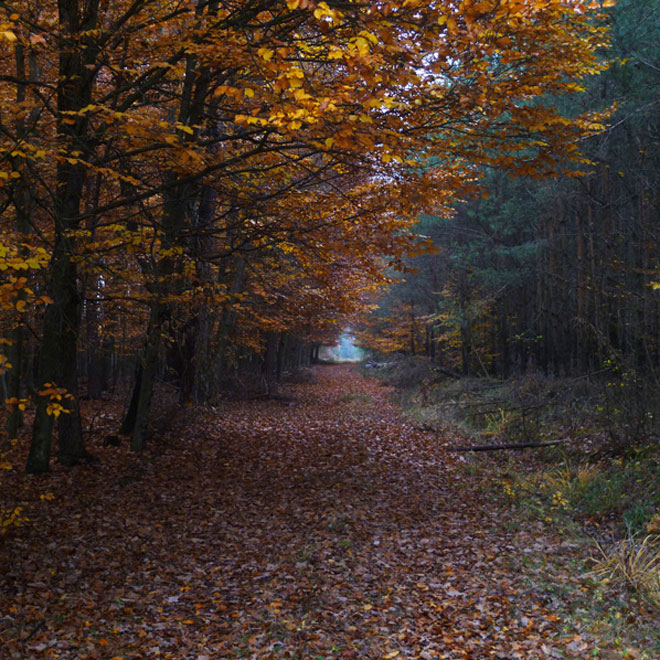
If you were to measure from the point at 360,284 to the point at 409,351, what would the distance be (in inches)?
909

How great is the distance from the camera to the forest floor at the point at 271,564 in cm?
477

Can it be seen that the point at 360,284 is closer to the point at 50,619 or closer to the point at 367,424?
the point at 367,424

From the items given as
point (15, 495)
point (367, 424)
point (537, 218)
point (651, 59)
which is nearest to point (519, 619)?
point (15, 495)

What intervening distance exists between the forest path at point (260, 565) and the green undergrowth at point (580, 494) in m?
0.39

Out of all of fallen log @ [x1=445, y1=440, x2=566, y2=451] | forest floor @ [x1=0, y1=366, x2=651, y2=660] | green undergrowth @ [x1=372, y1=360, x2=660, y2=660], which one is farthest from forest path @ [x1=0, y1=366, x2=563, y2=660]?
fallen log @ [x1=445, y1=440, x2=566, y2=451]

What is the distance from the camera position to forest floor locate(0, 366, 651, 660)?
4.77 m

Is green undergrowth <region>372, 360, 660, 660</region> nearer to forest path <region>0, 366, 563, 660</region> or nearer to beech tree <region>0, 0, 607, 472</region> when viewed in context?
forest path <region>0, 366, 563, 660</region>

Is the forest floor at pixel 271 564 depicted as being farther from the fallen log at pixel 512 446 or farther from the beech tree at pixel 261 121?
the beech tree at pixel 261 121

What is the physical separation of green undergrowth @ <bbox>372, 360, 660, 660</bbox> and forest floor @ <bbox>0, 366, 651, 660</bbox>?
0.11m

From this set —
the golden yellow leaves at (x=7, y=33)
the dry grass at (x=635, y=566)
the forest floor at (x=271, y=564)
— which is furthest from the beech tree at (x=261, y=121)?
the dry grass at (x=635, y=566)

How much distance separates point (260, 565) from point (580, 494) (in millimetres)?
4651

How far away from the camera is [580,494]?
7.78 m

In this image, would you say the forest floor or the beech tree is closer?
the forest floor

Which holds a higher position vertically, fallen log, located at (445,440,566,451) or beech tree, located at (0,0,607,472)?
beech tree, located at (0,0,607,472)
